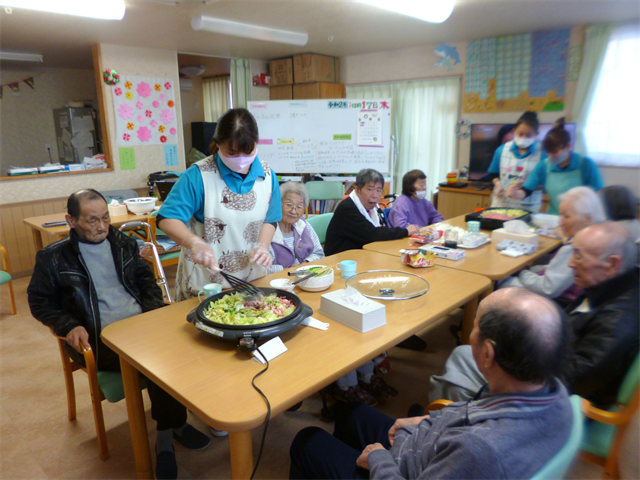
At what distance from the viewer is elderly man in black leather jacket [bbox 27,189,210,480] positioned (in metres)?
1.78

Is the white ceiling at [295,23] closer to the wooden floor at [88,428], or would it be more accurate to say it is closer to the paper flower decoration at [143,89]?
the paper flower decoration at [143,89]

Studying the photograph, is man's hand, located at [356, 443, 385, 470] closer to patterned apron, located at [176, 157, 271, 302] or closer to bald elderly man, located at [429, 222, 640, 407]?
bald elderly man, located at [429, 222, 640, 407]

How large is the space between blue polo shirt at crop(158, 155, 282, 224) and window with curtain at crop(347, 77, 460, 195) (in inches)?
176

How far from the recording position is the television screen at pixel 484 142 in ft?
16.7

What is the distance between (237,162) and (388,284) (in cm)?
86

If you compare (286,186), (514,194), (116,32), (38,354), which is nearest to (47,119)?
(116,32)

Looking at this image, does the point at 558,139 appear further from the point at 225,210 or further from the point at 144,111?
the point at 144,111

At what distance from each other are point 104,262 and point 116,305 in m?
0.21

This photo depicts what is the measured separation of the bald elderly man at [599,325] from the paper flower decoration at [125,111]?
4839 mm

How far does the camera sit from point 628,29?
13.6 feet

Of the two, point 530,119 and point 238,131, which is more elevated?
point 530,119

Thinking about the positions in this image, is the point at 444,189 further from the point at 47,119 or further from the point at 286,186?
the point at 47,119

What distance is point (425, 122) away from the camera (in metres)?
5.92

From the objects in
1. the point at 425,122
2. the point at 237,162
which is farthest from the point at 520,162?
the point at 237,162
